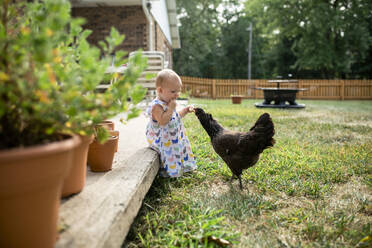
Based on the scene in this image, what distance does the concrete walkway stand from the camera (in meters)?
0.97

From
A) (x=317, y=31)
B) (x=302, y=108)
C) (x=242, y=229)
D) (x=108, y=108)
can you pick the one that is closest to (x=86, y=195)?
(x=108, y=108)

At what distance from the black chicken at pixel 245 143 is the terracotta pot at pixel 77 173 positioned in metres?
1.15

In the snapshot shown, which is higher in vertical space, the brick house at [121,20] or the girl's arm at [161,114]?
the brick house at [121,20]

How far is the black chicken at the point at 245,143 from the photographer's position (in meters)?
1.92

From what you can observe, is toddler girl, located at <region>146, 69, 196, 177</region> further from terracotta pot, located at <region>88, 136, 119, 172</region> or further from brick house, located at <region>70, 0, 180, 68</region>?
brick house, located at <region>70, 0, 180, 68</region>

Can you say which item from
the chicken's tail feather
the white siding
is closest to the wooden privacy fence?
the white siding

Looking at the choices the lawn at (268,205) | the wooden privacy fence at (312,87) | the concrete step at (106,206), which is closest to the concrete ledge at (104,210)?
the concrete step at (106,206)

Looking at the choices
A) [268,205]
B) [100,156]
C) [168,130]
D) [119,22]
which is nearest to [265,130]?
[268,205]

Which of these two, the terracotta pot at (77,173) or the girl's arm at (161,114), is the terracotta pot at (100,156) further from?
the girl's arm at (161,114)

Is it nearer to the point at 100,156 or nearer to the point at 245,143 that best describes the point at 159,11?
the point at 245,143

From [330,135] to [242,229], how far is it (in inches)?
130

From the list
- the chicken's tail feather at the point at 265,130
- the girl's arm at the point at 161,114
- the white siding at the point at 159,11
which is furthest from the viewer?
the white siding at the point at 159,11

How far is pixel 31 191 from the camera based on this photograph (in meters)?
0.81

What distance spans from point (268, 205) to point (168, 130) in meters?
1.02
